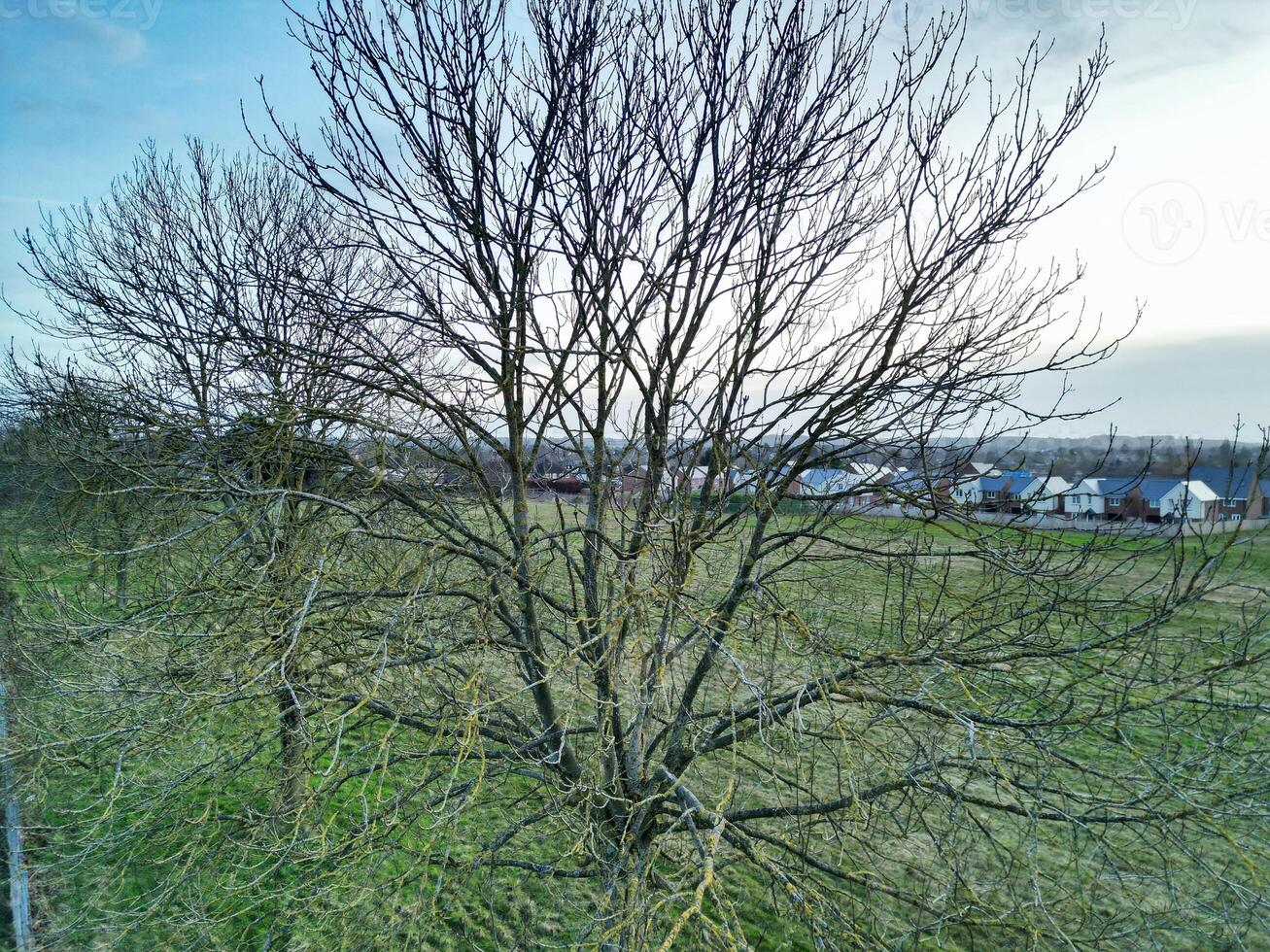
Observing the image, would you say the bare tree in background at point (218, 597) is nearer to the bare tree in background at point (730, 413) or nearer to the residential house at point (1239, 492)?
the bare tree in background at point (730, 413)

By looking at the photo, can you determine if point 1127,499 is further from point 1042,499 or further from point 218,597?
point 218,597

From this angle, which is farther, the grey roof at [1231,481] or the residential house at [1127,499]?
the residential house at [1127,499]

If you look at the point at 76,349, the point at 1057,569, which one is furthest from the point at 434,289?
the point at 76,349

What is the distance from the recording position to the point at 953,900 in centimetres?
335

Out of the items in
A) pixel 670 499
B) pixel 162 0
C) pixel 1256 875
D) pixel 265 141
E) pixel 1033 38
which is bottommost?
pixel 1256 875

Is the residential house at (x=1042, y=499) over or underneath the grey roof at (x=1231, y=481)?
underneath

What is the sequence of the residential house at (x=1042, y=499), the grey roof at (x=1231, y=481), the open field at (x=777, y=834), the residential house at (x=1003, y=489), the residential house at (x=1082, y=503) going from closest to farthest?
the grey roof at (x=1231, y=481) → the open field at (x=777, y=834) → the residential house at (x=1082, y=503) → the residential house at (x=1042, y=499) → the residential house at (x=1003, y=489)

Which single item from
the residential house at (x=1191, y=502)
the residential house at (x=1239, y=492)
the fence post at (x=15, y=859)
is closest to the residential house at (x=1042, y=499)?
the residential house at (x=1191, y=502)

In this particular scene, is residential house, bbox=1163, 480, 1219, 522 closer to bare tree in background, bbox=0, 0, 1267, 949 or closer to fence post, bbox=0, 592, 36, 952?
bare tree in background, bbox=0, 0, 1267, 949

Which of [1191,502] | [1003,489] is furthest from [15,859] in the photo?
[1191,502]

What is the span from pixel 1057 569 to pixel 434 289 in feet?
16.4

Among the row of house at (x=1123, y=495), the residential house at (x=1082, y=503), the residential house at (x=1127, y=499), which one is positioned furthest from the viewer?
the residential house at (x=1082, y=503)

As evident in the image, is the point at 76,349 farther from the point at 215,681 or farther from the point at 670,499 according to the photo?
the point at 670,499

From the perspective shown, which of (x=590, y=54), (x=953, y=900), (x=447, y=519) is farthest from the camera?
(x=447, y=519)
